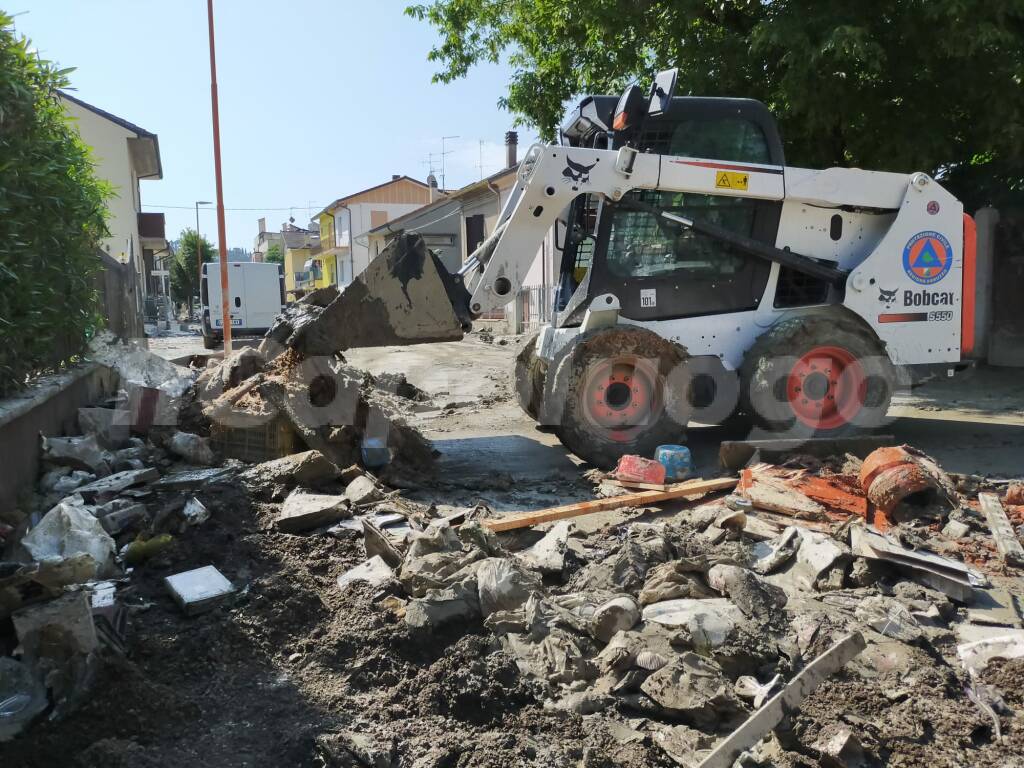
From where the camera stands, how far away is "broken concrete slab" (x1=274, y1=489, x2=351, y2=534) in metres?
5.16

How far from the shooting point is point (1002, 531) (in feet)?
16.3

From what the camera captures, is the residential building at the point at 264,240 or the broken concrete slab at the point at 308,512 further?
the residential building at the point at 264,240

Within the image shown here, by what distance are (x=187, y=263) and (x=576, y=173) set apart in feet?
197

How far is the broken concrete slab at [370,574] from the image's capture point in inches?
168

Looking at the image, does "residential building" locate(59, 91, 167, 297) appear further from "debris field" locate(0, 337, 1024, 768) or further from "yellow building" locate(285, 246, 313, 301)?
"yellow building" locate(285, 246, 313, 301)

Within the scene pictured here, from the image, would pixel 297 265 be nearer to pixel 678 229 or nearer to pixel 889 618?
pixel 678 229

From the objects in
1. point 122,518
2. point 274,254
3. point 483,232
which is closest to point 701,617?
point 122,518

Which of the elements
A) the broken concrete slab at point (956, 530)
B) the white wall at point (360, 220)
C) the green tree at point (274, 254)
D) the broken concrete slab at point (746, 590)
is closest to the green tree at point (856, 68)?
the broken concrete slab at point (956, 530)

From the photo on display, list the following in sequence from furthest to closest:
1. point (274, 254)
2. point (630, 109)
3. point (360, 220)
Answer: point (274, 254), point (360, 220), point (630, 109)

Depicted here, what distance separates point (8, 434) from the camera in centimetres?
500

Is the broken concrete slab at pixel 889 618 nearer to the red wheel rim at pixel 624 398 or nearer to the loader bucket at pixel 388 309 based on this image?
the red wheel rim at pixel 624 398

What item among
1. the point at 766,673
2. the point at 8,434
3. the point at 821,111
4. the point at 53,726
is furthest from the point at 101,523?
the point at 821,111

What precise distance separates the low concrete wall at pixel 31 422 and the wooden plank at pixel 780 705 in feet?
13.9

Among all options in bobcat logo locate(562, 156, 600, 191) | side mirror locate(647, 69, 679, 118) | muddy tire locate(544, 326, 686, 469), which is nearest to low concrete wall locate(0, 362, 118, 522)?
muddy tire locate(544, 326, 686, 469)
